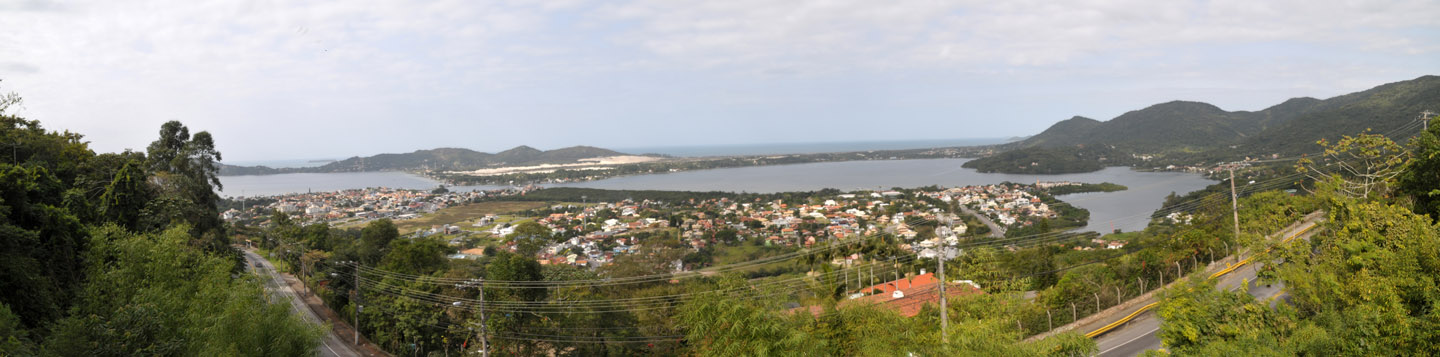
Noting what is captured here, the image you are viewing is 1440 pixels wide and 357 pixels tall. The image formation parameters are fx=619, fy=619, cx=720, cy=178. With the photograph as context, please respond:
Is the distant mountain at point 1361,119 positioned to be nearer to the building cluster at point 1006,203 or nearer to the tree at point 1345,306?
the building cluster at point 1006,203

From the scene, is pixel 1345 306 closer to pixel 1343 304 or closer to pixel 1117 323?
pixel 1343 304

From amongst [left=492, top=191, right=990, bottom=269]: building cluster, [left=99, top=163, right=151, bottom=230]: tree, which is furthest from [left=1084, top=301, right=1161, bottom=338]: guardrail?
[left=99, top=163, right=151, bottom=230]: tree

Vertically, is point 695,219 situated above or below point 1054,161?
below

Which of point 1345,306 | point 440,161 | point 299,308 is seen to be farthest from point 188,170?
point 440,161

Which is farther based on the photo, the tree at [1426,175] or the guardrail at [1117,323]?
the guardrail at [1117,323]

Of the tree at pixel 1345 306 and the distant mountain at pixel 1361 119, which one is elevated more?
the distant mountain at pixel 1361 119

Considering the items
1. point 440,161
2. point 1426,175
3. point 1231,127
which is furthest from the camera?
point 440,161

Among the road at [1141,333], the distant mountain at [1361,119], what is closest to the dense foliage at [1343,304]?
the road at [1141,333]
